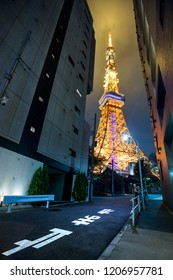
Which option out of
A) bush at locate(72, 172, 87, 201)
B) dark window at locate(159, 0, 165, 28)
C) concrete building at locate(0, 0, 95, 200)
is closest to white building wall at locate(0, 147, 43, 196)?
concrete building at locate(0, 0, 95, 200)

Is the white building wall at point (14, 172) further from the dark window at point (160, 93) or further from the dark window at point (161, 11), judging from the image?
the dark window at point (161, 11)

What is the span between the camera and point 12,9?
10633mm

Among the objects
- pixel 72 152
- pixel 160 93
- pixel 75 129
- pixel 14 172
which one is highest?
pixel 75 129

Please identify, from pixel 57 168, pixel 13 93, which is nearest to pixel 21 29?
pixel 13 93

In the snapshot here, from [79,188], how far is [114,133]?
3830cm

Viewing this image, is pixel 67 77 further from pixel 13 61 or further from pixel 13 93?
pixel 13 93

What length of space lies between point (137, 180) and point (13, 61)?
37265 millimetres

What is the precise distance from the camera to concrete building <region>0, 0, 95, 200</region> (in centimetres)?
928

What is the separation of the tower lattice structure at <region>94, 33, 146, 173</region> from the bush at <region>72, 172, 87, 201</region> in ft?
73.4

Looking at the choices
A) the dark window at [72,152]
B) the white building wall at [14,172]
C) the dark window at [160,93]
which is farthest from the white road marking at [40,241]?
the dark window at [72,152]

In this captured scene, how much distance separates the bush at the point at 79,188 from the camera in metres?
15.1

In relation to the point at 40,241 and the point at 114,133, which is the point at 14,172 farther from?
the point at 114,133

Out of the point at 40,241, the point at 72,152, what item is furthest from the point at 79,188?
the point at 40,241

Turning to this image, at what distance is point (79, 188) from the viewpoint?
50.3 ft
